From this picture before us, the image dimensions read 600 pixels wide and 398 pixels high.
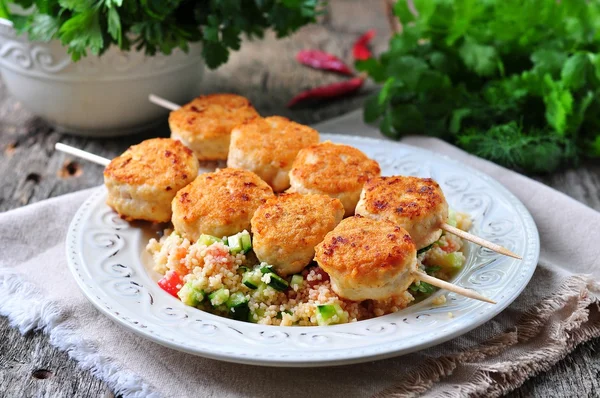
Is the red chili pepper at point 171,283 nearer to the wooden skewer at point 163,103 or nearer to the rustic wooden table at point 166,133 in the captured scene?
the rustic wooden table at point 166,133

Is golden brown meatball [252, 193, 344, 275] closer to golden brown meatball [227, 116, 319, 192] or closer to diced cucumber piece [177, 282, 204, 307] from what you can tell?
diced cucumber piece [177, 282, 204, 307]

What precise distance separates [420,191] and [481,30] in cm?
211

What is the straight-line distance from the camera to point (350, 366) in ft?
8.96

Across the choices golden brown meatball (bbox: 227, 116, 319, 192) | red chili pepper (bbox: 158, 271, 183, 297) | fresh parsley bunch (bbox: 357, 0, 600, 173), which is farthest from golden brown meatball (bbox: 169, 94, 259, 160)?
fresh parsley bunch (bbox: 357, 0, 600, 173)

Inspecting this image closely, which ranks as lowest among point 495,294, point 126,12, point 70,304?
point 70,304

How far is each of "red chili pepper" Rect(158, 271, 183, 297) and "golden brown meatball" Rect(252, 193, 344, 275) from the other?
0.39 m

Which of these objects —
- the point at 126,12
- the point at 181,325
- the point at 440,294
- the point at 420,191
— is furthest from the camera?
the point at 126,12

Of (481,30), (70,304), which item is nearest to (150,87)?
Result: (70,304)

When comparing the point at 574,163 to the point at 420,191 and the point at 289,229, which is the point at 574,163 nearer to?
the point at 420,191

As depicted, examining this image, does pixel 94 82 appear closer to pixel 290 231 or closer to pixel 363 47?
pixel 290 231

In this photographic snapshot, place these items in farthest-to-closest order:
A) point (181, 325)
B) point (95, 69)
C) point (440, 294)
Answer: point (95, 69), point (440, 294), point (181, 325)

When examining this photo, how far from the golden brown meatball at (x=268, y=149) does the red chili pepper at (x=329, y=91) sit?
6.01ft

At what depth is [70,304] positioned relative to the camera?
3.13m

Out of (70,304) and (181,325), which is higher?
(181,325)
